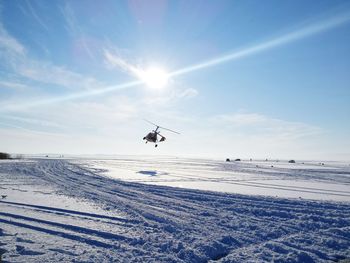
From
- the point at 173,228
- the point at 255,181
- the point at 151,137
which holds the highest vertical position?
the point at 151,137

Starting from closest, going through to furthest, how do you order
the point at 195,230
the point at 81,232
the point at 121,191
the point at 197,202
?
1. the point at 81,232
2. the point at 195,230
3. the point at 197,202
4. the point at 121,191

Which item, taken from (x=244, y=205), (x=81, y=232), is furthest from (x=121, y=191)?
(x=81, y=232)

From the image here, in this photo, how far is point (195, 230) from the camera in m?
8.73

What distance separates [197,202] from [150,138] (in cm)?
3464

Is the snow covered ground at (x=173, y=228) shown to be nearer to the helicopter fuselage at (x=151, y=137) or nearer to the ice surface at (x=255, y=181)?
the ice surface at (x=255, y=181)

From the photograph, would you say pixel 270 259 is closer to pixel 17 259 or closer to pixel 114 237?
pixel 114 237

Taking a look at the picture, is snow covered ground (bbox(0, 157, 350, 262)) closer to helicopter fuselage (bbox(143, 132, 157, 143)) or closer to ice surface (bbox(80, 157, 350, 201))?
ice surface (bbox(80, 157, 350, 201))

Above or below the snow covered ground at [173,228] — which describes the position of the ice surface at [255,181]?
above

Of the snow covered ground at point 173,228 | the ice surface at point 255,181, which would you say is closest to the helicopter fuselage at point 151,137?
the ice surface at point 255,181

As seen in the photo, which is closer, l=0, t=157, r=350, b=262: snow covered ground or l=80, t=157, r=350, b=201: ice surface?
l=0, t=157, r=350, b=262: snow covered ground

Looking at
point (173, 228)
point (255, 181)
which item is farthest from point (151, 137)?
point (173, 228)

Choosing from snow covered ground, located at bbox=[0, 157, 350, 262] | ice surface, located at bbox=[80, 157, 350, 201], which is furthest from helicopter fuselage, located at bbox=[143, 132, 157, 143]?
snow covered ground, located at bbox=[0, 157, 350, 262]

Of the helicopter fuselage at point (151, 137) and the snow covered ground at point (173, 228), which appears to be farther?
the helicopter fuselage at point (151, 137)

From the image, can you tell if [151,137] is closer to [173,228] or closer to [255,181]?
[255,181]
